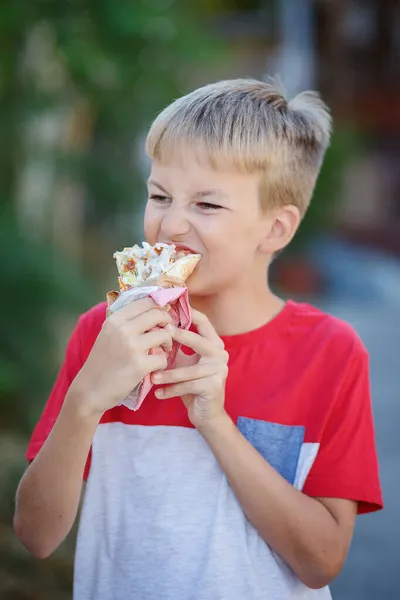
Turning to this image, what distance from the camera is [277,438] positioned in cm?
226

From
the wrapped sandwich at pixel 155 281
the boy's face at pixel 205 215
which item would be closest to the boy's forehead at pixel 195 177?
the boy's face at pixel 205 215

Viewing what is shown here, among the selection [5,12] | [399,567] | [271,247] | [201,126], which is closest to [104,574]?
[271,247]

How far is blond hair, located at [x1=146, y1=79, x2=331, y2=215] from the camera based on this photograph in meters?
2.27

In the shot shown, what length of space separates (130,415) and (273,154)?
0.83 meters

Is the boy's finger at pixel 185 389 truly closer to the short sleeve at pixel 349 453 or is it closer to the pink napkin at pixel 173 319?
the pink napkin at pixel 173 319

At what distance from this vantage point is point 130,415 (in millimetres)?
2307

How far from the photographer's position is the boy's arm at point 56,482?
6.63 feet

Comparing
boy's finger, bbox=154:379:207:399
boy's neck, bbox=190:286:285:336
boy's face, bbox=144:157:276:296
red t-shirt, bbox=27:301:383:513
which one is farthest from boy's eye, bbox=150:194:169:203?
boy's finger, bbox=154:379:207:399

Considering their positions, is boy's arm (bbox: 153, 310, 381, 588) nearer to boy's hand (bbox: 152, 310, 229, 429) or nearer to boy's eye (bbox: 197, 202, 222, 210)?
boy's hand (bbox: 152, 310, 229, 429)

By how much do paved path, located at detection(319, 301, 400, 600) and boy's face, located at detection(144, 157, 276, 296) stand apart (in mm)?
2560

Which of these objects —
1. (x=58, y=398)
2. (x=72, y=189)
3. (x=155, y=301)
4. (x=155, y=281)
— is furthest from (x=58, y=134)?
(x=155, y=301)

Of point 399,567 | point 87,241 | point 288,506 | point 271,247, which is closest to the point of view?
point 288,506

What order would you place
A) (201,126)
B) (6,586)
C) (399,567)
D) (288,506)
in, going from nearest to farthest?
(288,506) → (201,126) → (6,586) → (399,567)

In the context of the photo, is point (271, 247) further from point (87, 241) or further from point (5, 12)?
point (87, 241)
